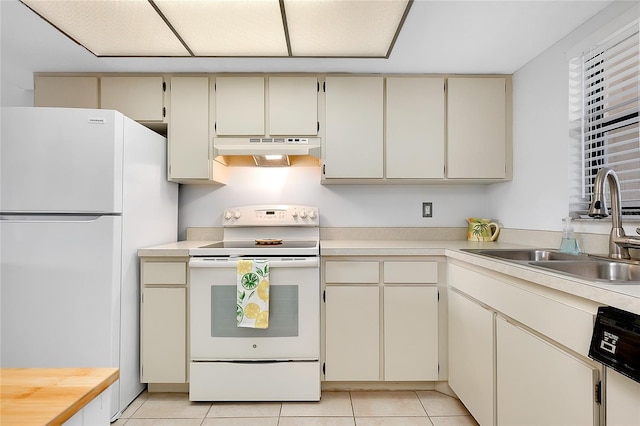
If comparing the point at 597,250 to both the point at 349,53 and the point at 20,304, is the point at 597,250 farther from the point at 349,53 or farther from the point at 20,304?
the point at 20,304

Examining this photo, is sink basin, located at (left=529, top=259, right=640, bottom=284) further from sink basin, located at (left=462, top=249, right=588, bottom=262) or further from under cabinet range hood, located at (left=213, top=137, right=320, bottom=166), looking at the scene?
under cabinet range hood, located at (left=213, top=137, right=320, bottom=166)

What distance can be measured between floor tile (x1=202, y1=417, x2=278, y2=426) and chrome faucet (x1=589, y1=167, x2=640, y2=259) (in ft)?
6.11

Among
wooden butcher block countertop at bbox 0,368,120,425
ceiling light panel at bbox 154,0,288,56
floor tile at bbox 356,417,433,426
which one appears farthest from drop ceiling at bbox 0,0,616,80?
floor tile at bbox 356,417,433,426

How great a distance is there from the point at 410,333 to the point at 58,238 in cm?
210

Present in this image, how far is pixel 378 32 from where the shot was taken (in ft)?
6.34

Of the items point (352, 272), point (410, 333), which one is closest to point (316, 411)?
point (410, 333)

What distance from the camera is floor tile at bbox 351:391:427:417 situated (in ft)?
6.73

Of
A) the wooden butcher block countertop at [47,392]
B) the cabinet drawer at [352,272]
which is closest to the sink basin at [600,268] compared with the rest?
the cabinet drawer at [352,272]

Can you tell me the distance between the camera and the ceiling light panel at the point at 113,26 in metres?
1.71

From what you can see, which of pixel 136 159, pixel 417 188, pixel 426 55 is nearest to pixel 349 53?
pixel 426 55

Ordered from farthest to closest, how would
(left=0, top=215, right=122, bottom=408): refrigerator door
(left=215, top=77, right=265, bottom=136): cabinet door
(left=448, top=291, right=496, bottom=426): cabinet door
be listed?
(left=215, top=77, right=265, bottom=136): cabinet door
(left=0, top=215, right=122, bottom=408): refrigerator door
(left=448, top=291, right=496, bottom=426): cabinet door

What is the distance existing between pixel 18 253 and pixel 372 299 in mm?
2011

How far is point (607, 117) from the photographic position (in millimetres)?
1827

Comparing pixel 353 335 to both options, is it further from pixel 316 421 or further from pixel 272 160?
pixel 272 160
